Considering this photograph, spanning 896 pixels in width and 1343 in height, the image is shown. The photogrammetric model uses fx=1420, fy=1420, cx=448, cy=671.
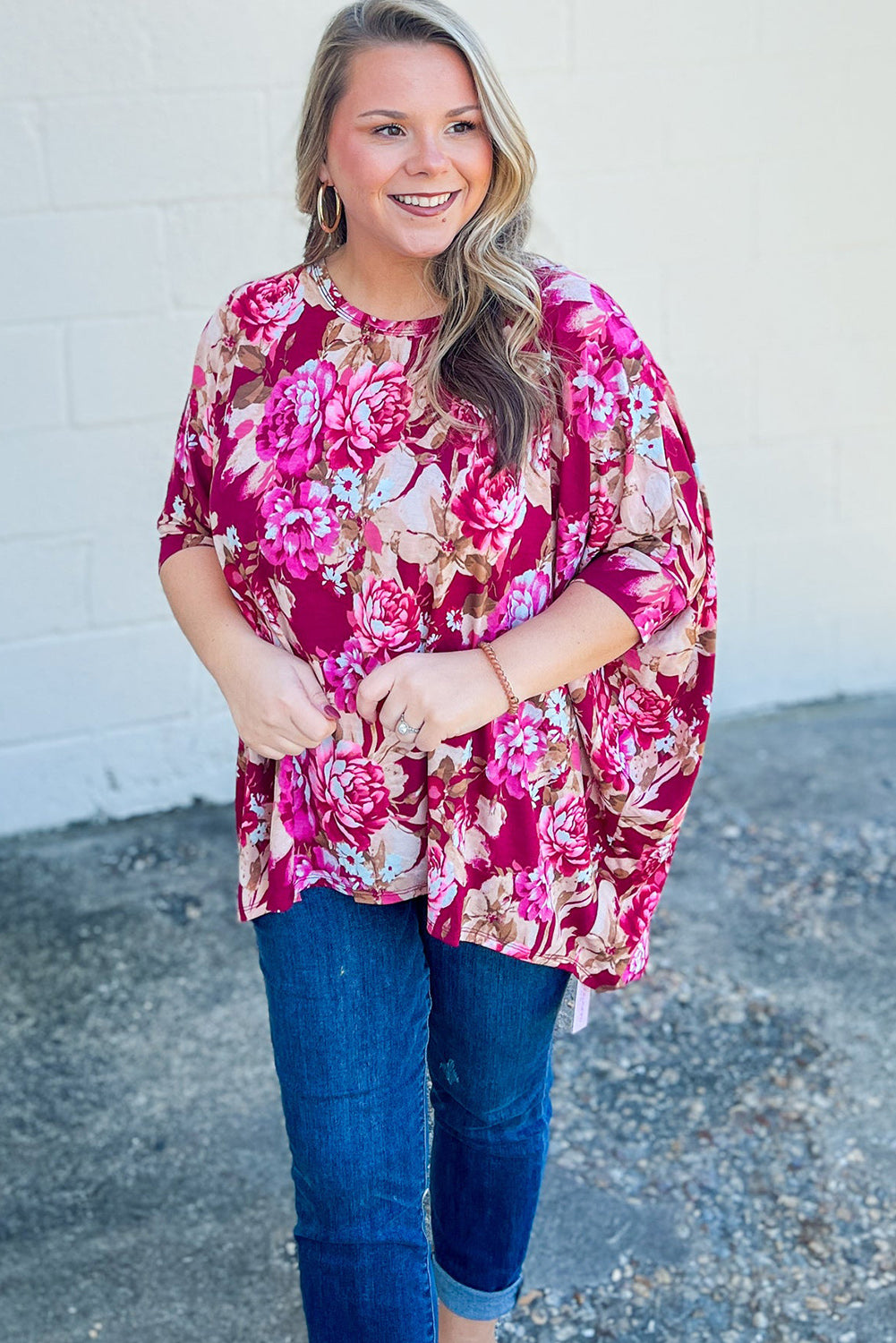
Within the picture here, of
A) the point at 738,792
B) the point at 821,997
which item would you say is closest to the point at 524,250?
the point at 821,997

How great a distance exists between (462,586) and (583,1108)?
51.1 inches

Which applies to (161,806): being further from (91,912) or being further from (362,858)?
(362,858)

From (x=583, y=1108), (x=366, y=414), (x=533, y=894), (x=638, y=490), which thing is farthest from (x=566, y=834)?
(x=583, y=1108)

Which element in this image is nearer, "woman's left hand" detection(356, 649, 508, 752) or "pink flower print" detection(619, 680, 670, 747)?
"woman's left hand" detection(356, 649, 508, 752)

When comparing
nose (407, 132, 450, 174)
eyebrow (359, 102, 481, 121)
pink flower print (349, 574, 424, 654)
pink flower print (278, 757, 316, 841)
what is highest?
eyebrow (359, 102, 481, 121)

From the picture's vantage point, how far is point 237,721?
5.19ft

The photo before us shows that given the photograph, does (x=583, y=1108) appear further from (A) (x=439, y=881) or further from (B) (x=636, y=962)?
(A) (x=439, y=881)

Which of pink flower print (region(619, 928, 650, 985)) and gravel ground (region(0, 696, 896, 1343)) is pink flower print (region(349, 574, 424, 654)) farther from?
gravel ground (region(0, 696, 896, 1343))

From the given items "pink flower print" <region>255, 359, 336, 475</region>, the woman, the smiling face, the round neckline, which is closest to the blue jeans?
the woman

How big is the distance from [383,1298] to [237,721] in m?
0.65

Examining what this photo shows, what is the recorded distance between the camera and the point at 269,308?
5.21ft

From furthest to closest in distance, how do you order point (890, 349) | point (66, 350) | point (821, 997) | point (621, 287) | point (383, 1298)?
point (890, 349) → point (621, 287) → point (66, 350) → point (821, 997) → point (383, 1298)

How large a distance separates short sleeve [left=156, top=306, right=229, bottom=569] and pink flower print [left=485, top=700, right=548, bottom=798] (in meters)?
0.42

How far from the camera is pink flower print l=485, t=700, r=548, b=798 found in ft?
5.08
